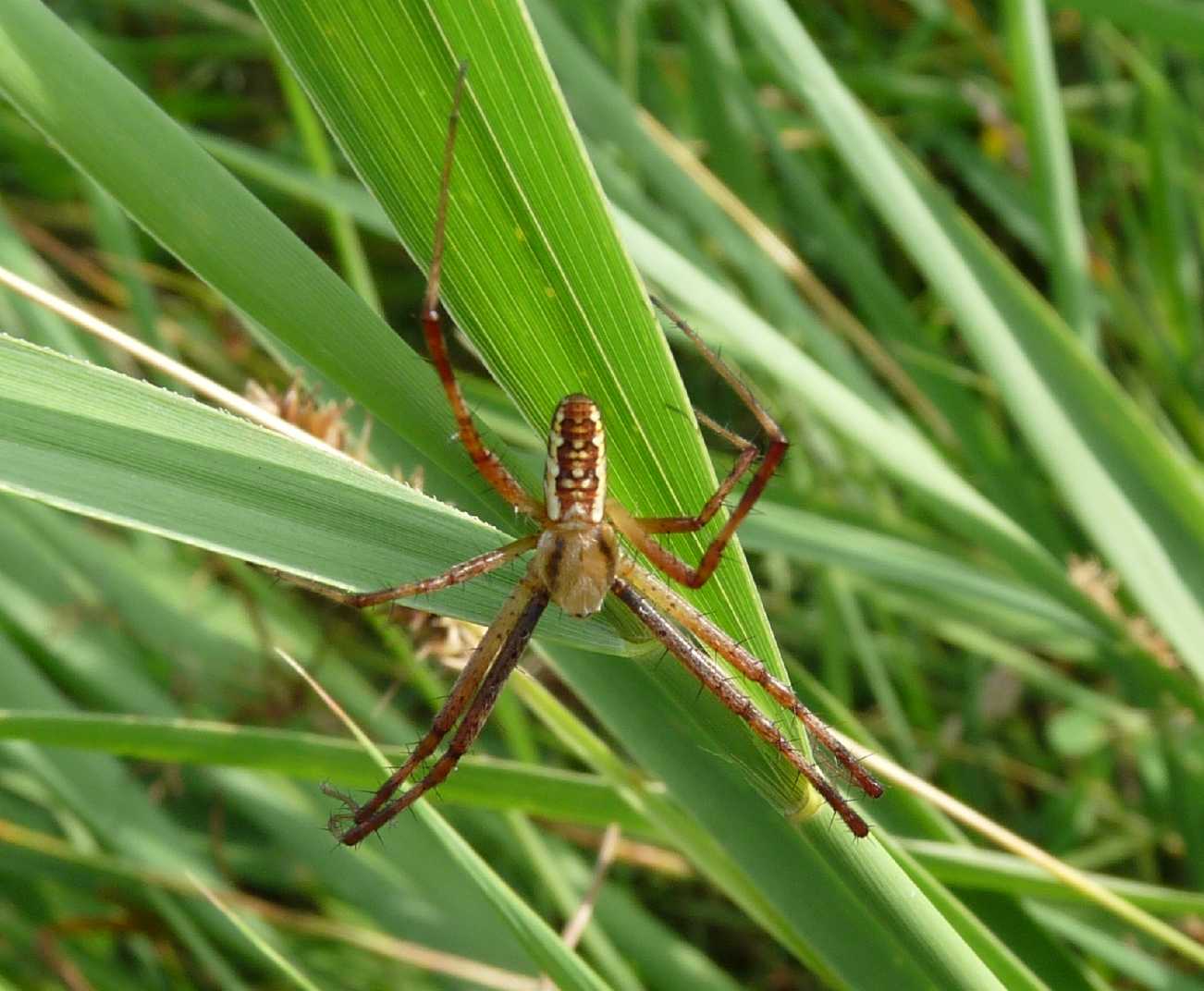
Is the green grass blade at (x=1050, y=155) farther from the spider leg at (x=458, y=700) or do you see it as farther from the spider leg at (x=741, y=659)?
the spider leg at (x=458, y=700)

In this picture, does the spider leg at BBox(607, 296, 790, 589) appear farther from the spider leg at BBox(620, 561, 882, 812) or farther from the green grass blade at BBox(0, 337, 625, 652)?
the green grass blade at BBox(0, 337, 625, 652)

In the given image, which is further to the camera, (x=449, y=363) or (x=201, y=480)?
(x=449, y=363)

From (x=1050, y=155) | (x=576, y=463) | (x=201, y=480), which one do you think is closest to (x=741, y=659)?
(x=576, y=463)

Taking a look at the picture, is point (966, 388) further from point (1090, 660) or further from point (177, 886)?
point (177, 886)

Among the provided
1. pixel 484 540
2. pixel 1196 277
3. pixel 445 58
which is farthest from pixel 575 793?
pixel 1196 277

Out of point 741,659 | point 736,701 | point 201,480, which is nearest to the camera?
point 201,480

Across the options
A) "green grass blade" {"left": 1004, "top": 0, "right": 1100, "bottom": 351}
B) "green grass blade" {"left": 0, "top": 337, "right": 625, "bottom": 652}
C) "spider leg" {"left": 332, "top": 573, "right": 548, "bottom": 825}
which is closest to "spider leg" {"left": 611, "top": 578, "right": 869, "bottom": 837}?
"spider leg" {"left": 332, "top": 573, "right": 548, "bottom": 825}

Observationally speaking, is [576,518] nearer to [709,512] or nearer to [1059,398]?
[709,512]

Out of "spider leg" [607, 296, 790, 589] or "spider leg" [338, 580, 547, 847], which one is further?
"spider leg" [338, 580, 547, 847]

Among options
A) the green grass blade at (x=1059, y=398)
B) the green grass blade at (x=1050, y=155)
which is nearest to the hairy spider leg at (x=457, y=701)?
the green grass blade at (x=1059, y=398)
